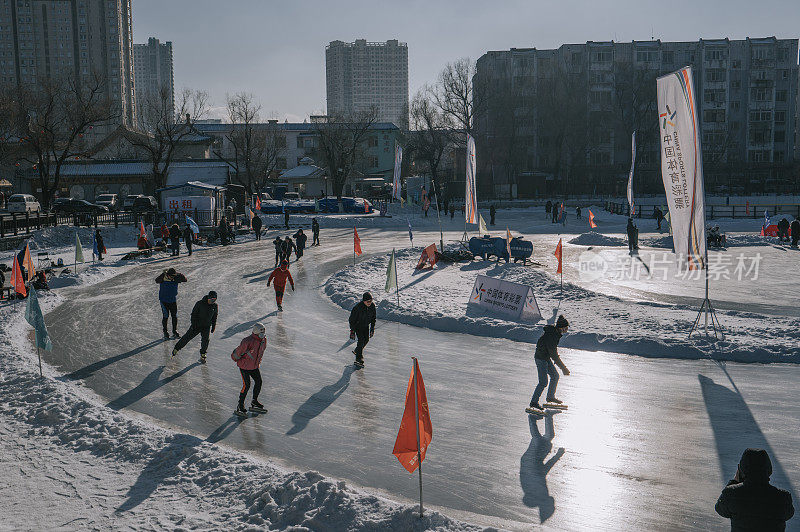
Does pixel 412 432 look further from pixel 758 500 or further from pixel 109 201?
pixel 109 201

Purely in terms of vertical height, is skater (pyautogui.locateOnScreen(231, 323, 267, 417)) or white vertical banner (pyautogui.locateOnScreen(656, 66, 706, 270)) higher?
white vertical banner (pyautogui.locateOnScreen(656, 66, 706, 270))

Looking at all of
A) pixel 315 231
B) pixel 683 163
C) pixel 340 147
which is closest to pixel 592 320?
pixel 683 163

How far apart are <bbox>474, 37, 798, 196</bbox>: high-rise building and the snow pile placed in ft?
212

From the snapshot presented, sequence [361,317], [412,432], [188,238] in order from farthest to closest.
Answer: [188,238] → [361,317] → [412,432]

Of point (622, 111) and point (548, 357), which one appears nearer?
point (548, 357)

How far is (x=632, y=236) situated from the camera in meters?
31.1

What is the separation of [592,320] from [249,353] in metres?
9.63

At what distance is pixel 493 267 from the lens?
26.5 meters

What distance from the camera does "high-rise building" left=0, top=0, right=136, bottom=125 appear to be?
14338 cm

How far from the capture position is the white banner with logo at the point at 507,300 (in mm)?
16953

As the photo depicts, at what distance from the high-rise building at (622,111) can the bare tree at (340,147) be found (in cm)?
1661

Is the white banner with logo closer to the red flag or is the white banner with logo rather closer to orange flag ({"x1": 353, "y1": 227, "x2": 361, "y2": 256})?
orange flag ({"x1": 353, "y1": 227, "x2": 361, "y2": 256})

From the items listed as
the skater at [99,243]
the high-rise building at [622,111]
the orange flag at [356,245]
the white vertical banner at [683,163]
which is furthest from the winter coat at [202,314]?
the high-rise building at [622,111]

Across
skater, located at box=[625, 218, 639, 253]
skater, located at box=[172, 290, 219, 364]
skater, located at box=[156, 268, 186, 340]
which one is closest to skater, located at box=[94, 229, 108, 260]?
skater, located at box=[156, 268, 186, 340]
